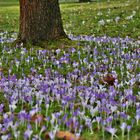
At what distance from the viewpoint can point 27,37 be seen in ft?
38.9

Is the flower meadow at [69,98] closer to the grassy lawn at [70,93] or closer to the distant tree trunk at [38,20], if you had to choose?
the grassy lawn at [70,93]

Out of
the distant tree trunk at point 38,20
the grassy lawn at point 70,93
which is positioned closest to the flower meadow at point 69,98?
the grassy lawn at point 70,93

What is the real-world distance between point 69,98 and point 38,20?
19.9 feet

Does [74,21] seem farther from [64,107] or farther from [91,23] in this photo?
[64,107]

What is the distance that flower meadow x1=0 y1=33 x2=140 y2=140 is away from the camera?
16.2 feet

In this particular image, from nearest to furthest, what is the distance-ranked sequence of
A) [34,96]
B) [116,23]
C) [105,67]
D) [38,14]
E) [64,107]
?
[64,107] < [34,96] < [105,67] < [38,14] < [116,23]

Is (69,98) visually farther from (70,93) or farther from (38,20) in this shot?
(38,20)

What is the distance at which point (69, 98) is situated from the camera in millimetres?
6020

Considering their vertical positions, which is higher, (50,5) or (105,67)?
(50,5)

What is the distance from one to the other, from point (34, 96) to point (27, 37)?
5358mm

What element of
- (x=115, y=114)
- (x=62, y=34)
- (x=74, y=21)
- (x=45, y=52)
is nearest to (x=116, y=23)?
(x=74, y=21)

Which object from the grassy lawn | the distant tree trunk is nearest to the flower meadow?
the grassy lawn

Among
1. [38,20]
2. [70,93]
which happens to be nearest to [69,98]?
[70,93]

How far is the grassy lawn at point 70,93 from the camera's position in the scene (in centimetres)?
495
